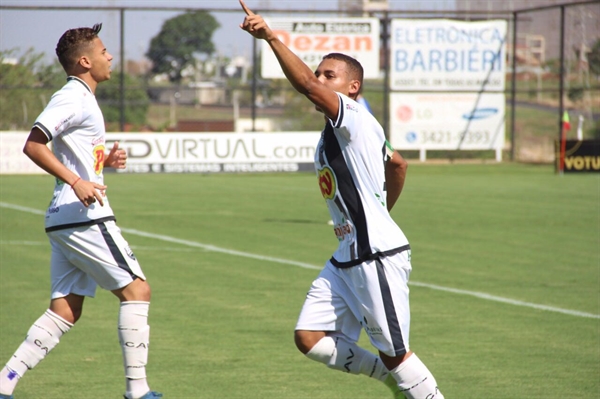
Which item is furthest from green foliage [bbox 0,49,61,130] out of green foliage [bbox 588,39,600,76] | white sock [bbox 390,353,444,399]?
white sock [bbox 390,353,444,399]

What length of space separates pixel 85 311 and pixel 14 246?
4299 mm

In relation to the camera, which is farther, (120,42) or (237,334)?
(120,42)

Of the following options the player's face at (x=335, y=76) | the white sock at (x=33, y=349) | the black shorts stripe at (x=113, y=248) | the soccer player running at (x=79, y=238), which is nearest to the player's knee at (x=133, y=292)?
the soccer player running at (x=79, y=238)

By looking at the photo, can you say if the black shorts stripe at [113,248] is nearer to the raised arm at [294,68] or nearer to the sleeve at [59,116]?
the sleeve at [59,116]

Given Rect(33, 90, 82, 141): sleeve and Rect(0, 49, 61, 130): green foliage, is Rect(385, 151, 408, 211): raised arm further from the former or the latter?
Rect(0, 49, 61, 130): green foliage

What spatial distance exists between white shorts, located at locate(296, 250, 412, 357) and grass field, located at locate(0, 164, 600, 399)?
50.6 inches

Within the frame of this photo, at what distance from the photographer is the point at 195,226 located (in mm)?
14977

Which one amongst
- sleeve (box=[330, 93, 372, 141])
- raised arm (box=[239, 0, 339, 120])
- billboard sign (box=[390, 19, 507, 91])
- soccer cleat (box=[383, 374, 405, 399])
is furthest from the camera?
billboard sign (box=[390, 19, 507, 91])

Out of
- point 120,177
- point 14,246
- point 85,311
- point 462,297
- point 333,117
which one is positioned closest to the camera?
point 333,117

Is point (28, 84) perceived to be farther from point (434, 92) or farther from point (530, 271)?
point (530, 271)

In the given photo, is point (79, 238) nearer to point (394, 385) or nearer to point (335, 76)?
point (335, 76)

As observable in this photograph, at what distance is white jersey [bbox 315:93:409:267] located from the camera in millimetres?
4668

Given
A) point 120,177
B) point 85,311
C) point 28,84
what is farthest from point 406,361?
point 28,84

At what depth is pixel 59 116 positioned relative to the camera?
5.25 meters
